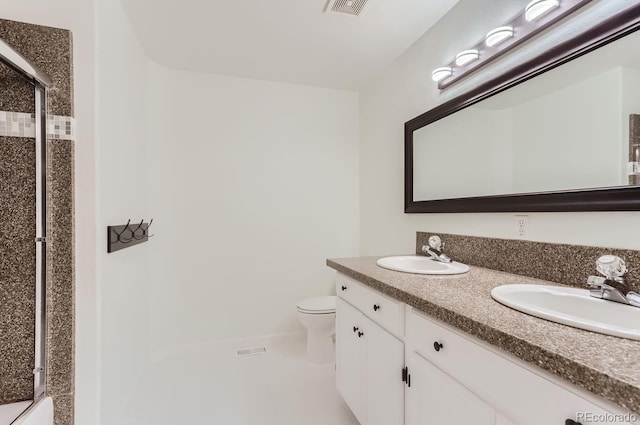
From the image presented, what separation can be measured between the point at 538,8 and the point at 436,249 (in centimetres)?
120

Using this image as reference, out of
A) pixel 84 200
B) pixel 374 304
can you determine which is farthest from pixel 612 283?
pixel 84 200

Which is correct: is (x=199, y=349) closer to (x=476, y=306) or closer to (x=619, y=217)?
(x=476, y=306)

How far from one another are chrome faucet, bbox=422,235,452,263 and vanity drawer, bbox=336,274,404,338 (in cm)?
49

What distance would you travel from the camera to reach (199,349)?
8.26 ft

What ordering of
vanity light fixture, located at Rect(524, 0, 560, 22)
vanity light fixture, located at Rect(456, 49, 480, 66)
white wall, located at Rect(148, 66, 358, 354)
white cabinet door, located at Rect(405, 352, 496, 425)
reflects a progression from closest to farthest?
white cabinet door, located at Rect(405, 352, 496, 425)
vanity light fixture, located at Rect(524, 0, 560, 22)
vanity light fixture, located at Rect(456, 49, 480, 66)
white wall, located at Rect(148, 66, 358, 354)

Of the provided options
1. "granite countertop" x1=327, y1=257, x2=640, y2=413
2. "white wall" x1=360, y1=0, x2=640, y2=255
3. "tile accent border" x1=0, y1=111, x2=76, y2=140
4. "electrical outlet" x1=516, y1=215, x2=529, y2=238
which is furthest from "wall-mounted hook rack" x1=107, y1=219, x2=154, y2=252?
"electrical outlet" x1=516, y1=215, x2=529, y2=238

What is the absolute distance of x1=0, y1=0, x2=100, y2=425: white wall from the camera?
4.26ft

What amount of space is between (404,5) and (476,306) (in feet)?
5.59

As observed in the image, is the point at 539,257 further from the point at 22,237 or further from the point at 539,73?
the point at 22,237

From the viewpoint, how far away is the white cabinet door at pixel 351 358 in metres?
1.50

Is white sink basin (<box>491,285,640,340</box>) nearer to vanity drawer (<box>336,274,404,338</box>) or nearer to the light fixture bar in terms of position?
vanity drawer (<box>336,274,404,338</box>)

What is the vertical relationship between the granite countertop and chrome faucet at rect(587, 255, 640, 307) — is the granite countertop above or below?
below

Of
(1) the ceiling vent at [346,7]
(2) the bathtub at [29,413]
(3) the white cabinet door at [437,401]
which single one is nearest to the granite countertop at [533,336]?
(3) the white cabinet door at [437,401]

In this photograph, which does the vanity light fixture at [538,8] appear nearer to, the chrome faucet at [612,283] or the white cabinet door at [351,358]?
the chrome faucet at [612,283]
